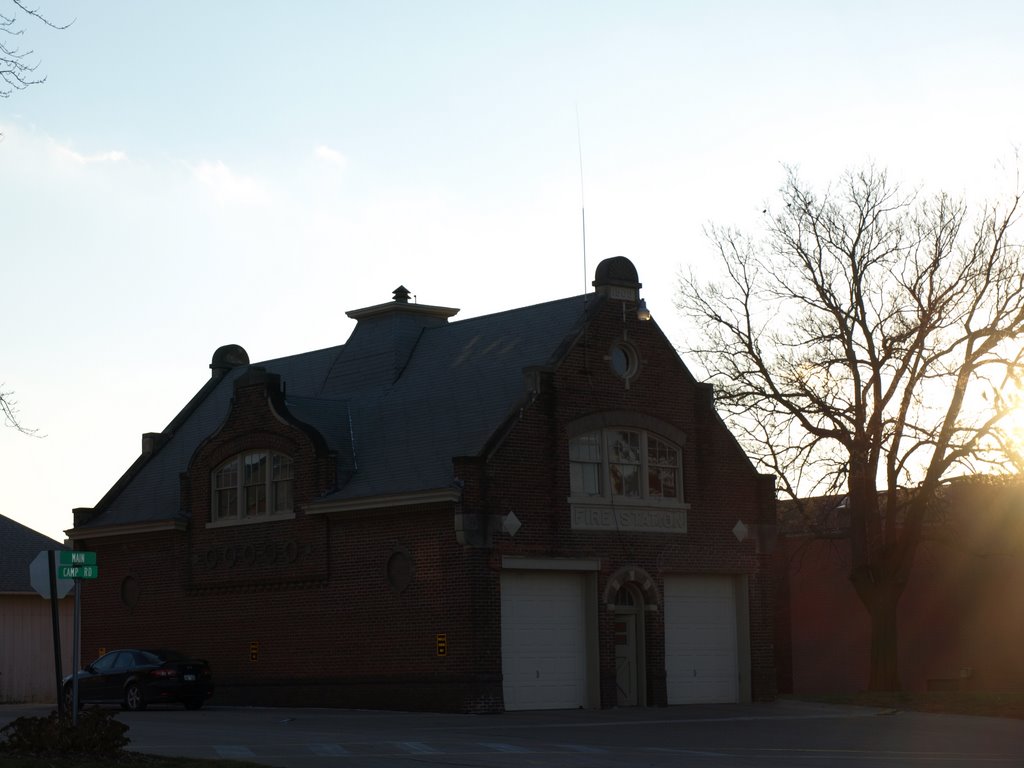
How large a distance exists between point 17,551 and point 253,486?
13483 mm

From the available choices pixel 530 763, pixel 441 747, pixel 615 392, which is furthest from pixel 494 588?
pixel 530 763

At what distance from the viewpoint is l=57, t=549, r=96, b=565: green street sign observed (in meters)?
20.0

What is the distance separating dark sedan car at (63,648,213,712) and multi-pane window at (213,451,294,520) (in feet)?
12.6

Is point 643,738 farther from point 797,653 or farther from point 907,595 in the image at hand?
point 797,653

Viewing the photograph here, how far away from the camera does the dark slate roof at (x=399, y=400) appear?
34062 millimetres

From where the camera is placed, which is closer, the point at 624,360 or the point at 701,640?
the point at 624,360

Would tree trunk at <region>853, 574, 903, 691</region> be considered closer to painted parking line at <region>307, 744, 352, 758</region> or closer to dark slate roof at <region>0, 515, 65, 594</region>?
painted parking line at <region>307, 744, 352, 758</region>

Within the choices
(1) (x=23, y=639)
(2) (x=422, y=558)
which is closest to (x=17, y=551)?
(1) (x=23, y=639)

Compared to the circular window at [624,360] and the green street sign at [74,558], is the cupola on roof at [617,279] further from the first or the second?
the green street sign at [74,558]

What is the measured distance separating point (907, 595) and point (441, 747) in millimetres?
31769

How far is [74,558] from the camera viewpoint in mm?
20047

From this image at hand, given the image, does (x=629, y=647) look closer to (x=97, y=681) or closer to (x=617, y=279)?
(x=617, y=279)

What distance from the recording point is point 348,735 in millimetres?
24516

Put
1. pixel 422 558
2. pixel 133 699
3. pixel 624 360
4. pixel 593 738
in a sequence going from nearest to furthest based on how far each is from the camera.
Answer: pixel 593 738, pixel 422 558, pixel 133 699, pixel 624 360
